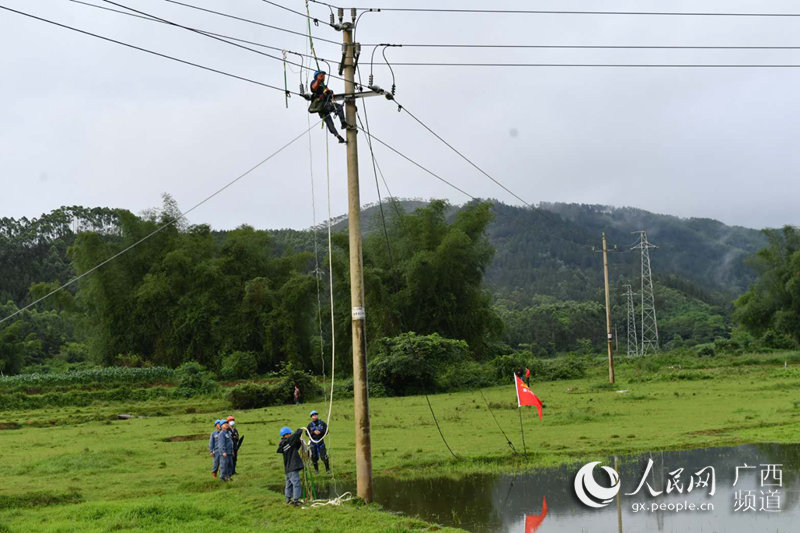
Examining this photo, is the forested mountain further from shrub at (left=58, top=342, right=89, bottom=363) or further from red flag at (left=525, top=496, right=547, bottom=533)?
red flag at (left=525, top=496, right=547, bottom=533)

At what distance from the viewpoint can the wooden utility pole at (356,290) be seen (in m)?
12.9

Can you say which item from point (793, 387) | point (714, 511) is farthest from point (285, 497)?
point (793, 387)

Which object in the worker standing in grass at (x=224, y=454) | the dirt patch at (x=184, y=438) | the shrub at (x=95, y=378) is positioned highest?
the shrub at (x=95, y=378)

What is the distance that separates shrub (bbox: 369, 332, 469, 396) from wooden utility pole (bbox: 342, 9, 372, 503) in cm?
2918

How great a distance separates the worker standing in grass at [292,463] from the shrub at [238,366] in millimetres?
40154

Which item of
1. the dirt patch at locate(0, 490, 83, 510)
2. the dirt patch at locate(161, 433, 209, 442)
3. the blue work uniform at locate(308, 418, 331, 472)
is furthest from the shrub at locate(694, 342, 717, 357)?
the dirt patch at locate(0, 490, 83, 510)

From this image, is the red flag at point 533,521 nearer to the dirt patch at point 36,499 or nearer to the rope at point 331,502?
the rope at point 331,502

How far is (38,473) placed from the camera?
1877cm

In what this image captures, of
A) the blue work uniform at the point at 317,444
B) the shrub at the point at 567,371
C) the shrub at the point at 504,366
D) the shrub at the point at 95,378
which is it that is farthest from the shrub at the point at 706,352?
the blue work uniform at the point at 317,444

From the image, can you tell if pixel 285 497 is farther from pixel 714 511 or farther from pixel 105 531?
pixel 714 511

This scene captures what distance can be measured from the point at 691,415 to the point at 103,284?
41220mm

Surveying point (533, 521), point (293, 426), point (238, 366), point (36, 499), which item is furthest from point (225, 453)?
point (238, 366)

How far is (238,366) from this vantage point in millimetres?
52688

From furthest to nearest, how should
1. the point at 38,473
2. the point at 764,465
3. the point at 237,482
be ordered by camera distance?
1. the point at 38,473
2. the point at 237,482
3. the point at 764,465
